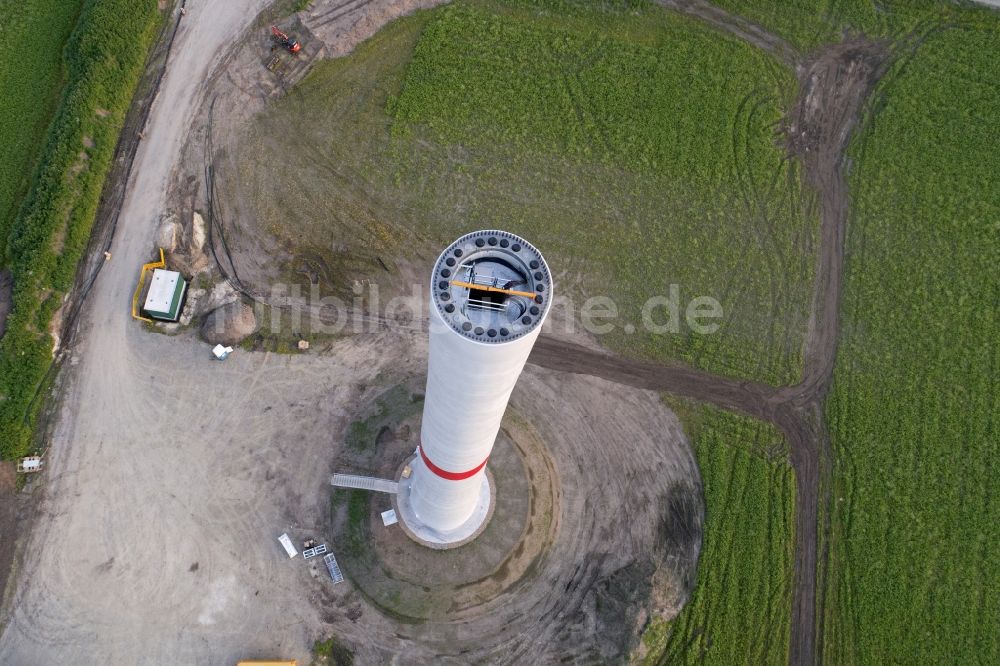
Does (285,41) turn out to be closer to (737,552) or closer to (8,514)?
(8,514)

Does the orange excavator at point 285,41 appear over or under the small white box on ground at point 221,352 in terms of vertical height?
over

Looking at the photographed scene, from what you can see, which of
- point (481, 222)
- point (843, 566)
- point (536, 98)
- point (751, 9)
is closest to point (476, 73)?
point (536, 98)

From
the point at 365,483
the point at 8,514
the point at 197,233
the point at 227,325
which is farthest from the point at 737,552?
the point at 8,514

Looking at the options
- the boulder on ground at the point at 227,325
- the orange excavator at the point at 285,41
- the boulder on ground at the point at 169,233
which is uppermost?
the orange excavator at the point at 285,41

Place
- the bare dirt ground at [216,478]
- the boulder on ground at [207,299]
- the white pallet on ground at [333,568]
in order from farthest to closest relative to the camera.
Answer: the boulder on ground at [207,299]
the white pallet on ground at [333,568]
the bare dirt ground at [216,478]

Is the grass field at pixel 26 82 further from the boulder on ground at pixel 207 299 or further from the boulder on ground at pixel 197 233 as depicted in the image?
the boulder on ground at pixel 207 299

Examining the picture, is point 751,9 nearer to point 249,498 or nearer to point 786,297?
point 786,297

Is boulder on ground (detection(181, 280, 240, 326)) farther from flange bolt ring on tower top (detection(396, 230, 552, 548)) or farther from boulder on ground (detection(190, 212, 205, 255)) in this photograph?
flange bolt ring on tower top (detection(396, 230, 552, 548))

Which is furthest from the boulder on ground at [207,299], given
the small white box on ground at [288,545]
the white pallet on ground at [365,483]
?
the small white box on ground at [288,545]
